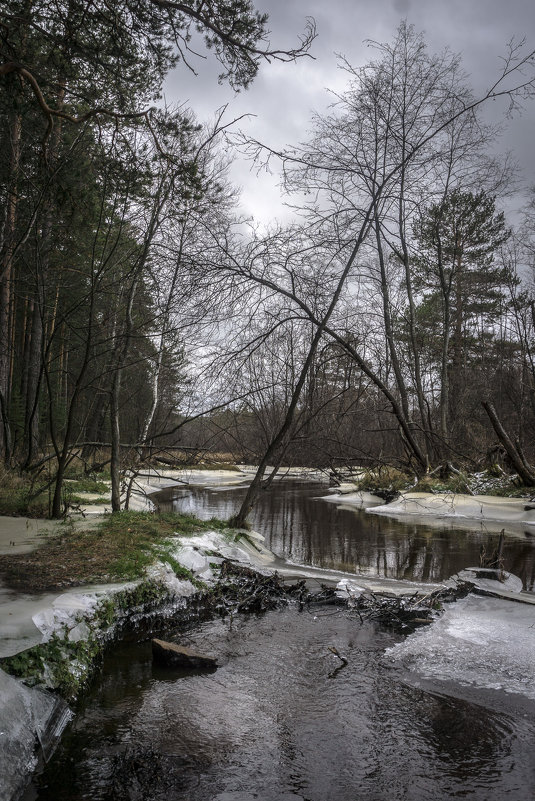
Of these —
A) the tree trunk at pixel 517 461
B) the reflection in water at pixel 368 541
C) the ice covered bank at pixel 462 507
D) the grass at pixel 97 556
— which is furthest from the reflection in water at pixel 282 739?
the tree trunk at pixel 517 461

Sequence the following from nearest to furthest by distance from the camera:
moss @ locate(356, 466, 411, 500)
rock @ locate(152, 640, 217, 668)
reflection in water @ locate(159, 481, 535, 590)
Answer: rock @ locate(152, 640, 217, 668) → reflection in water @ locate(159, 481, 535, 590) → moss @ locate(356, 466, 411, 500)

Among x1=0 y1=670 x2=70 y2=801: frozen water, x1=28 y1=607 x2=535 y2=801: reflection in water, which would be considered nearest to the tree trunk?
x1=28 y1=607 x2=535 y2=801: reflection in water

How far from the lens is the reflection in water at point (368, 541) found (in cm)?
781

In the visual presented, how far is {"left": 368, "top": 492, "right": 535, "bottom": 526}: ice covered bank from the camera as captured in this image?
1248 centimetres

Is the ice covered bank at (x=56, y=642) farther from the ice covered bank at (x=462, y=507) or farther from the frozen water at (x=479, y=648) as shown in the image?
the ice covered bank at (x=462, y=507)

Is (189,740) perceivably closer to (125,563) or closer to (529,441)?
(125,563)

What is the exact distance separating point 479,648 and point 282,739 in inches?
81.2

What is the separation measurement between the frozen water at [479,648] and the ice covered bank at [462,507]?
7.56 m

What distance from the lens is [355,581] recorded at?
21.1 feet

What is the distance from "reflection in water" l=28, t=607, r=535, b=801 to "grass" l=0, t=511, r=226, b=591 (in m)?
0.84

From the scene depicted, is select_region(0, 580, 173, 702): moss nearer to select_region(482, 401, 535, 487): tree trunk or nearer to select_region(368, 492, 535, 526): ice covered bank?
select_region(368, 492, 535, 526): ice covered bank

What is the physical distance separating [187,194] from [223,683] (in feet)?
17.5

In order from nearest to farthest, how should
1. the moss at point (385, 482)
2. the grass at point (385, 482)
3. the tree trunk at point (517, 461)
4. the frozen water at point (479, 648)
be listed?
1. the frozen water at point (479, 648)
2. the tree trunk at point (517, 461)
3. the moss at point (385, 482)
4. the grass at point (385, 482)

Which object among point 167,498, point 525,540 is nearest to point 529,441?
point 525,540
